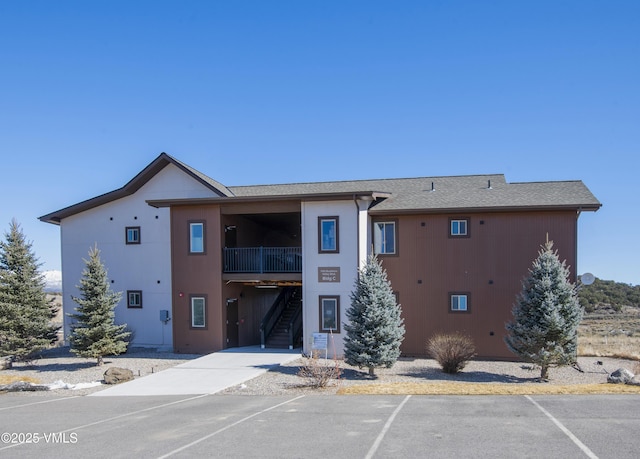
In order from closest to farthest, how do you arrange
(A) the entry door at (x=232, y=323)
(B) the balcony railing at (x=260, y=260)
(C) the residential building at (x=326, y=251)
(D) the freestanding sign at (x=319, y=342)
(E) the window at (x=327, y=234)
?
(D) the freestanding sign at (x=319, y=342) < (C) the residential building at (x=326, y=251) < (E) the window at (x=327, y=234) < (B) the balcony railing at (x=260, y=260) < (A) the entry door at (x=232, y=323)

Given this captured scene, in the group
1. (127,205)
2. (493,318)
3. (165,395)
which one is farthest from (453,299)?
(127,205)

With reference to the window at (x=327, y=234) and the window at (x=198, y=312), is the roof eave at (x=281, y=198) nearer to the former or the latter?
the window at (x=327, y=234)

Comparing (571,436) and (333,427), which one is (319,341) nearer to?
(333,427)

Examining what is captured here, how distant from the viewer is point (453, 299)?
1903cm

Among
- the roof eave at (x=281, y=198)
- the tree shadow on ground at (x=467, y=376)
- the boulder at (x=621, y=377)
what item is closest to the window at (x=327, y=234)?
the roof eave at (x=281, y=198)

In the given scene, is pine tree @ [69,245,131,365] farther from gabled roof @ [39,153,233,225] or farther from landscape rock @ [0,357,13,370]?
gabled roof @ [39,153,233,225]

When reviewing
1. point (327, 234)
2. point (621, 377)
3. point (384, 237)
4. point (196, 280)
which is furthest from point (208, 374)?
point (621, 377)

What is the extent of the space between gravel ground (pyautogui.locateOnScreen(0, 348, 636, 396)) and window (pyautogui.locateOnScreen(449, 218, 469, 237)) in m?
4.81

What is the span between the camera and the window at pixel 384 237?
1959cm

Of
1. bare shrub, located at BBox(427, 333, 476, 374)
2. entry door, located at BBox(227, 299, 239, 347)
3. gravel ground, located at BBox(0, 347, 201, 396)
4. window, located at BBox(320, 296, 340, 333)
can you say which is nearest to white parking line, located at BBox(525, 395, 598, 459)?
bare shrub, located at BBox(427, 333, 476, 374)

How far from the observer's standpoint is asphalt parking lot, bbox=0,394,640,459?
7902mm

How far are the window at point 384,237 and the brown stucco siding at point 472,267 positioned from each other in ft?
0.91

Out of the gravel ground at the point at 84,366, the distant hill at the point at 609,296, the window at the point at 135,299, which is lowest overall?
the distant hill at the point at 609,296

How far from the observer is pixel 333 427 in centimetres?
930
